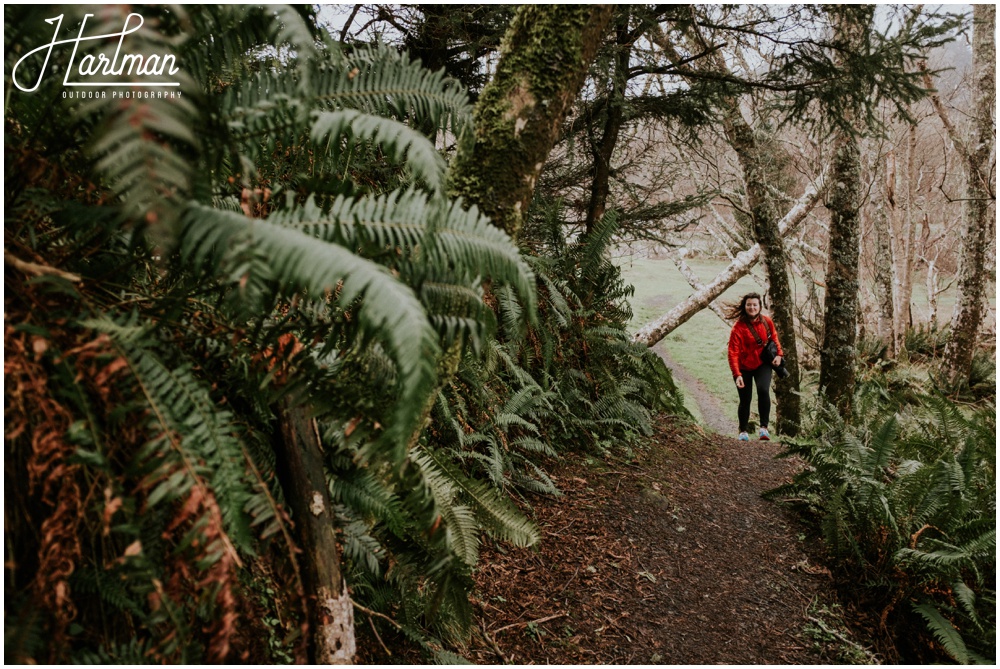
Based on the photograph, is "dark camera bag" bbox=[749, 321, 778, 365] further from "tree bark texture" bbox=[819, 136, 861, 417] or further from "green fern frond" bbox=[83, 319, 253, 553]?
"green fern frond" bbox=[83, 319, 253, 553]

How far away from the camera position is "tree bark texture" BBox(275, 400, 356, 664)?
165 centimetres

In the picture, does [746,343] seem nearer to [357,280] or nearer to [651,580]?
[651,580]

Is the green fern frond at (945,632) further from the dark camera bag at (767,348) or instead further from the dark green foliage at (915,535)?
the dark camera bag at (767,348)

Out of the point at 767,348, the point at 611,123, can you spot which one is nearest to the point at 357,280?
the point at 611,123

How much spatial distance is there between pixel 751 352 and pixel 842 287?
154 cm

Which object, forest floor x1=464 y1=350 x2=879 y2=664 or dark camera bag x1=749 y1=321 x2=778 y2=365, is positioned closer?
forest floor x1=464 y1=350 x2=879 y2=664

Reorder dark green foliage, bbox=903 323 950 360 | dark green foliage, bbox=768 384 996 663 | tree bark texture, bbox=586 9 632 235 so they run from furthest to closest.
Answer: dark green foliage, bbox=903 323 950 360 < tree bark texture, bbox=586 9 632 235 < dark green foliage, bbox=768 384 996 663

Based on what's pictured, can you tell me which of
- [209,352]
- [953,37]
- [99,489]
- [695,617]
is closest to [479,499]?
[209,352]

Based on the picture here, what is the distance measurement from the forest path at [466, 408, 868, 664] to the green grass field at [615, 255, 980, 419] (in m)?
7.75

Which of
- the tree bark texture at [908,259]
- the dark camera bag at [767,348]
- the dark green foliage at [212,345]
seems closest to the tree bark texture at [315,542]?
the dark green foliage at [212,345]

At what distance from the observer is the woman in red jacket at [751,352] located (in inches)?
262

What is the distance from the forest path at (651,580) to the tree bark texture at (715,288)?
390cm

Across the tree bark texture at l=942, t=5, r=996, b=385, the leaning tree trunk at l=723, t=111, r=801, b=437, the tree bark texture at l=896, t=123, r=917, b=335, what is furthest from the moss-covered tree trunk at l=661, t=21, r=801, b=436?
the tree bark texture at l=896, t=123, r=917, b=335

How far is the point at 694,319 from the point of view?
2009 cm
